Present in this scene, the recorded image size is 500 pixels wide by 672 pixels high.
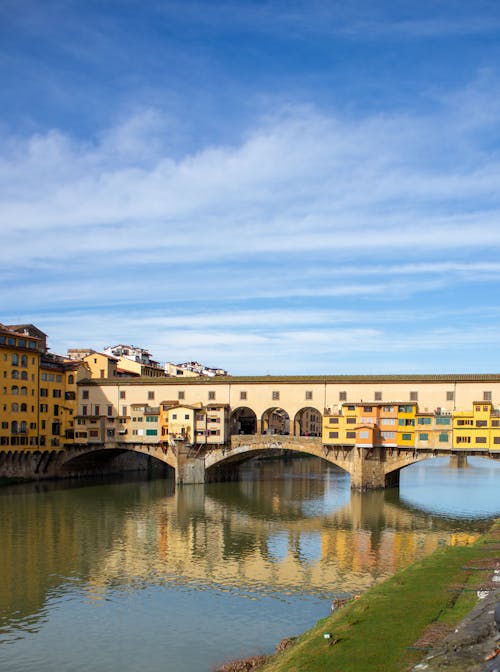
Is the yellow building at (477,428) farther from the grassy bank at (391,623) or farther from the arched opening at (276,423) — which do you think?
the arched opening at (276,423)

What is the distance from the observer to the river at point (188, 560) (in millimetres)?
27688

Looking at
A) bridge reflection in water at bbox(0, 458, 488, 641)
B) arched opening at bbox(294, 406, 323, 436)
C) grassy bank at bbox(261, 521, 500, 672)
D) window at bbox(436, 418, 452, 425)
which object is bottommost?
bridge reflection in water at bbox(0, 458, 488, 641)

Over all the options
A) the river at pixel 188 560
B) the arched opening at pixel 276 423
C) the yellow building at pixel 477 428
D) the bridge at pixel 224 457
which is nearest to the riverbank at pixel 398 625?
the river at pixel 188 560

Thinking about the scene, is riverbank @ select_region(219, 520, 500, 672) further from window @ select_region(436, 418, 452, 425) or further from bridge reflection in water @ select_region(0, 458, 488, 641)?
window @ select_region(436, 418, 452, 425)

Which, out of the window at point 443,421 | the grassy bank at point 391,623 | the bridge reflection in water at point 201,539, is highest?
the window at point 443,421

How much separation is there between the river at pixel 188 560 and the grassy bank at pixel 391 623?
388 centimetres

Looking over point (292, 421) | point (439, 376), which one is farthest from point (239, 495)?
point (439, 376)

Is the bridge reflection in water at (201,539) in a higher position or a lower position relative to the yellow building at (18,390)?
lower

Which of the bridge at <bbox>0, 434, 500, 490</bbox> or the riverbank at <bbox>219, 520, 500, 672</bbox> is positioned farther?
the bridge at <bbox>0, 434, 500, 490</bbox>

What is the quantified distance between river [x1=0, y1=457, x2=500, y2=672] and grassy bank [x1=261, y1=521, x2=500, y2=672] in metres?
3.88

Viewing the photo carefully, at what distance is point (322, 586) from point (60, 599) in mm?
13311

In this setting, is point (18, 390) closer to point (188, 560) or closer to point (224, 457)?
point (224, 457)

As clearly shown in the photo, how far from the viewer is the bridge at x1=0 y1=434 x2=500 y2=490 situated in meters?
73.1

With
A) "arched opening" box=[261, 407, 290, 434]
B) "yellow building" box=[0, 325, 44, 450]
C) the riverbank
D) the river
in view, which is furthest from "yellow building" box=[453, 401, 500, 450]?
"arched opening" box=[261, 407, 290, 434]
